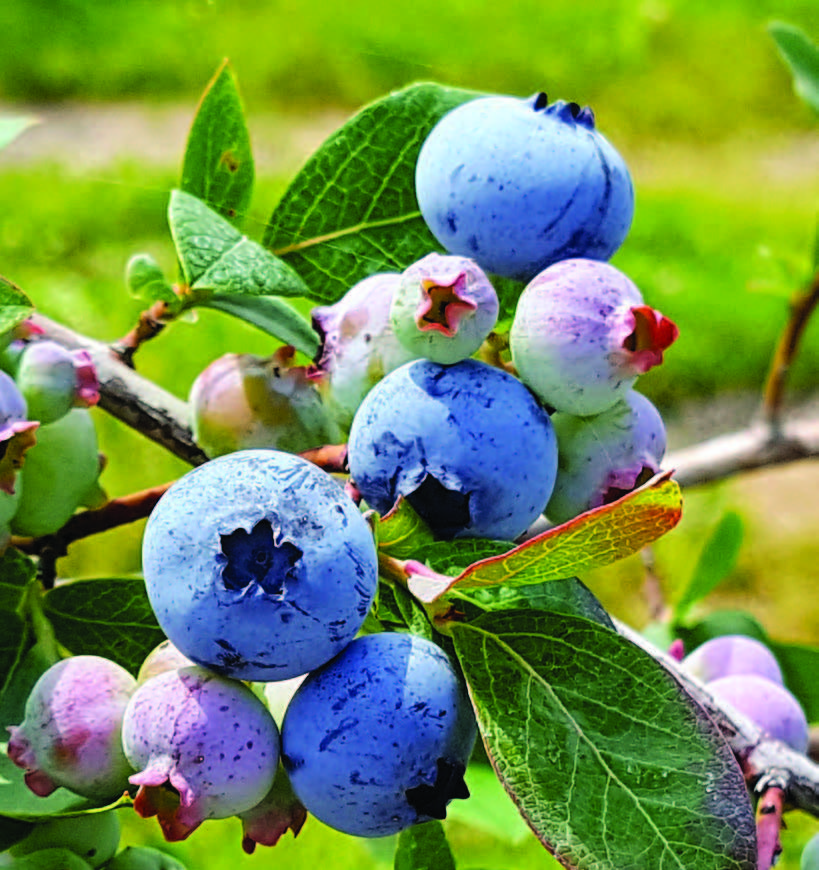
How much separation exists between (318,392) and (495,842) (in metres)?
0.48

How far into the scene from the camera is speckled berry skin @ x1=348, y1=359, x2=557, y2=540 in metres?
0.39

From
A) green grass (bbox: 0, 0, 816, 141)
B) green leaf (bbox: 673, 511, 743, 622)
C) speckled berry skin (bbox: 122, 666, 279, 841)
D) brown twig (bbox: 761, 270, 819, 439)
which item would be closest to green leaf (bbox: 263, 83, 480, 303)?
green grass (bbox: 0, 0, 816, 141)

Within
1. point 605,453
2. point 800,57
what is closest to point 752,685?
point 605,453

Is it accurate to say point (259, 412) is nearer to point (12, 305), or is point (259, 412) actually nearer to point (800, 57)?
point (12, 305)

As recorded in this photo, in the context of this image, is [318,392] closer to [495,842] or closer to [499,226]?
[499,226]

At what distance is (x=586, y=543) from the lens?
0.36 m

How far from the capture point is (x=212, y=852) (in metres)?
0.66

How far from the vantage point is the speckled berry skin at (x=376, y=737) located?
0.36 m

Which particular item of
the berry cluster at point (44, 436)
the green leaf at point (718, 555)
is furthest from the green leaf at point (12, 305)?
the green leaf at point (718, 555)

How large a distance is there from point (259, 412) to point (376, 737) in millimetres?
174

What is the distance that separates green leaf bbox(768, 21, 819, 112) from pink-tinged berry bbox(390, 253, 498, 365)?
2.32 ft

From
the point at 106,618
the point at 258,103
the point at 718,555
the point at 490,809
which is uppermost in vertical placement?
the point at 258,103

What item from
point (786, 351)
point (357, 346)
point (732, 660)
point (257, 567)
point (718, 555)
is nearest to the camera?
point (257, 567)

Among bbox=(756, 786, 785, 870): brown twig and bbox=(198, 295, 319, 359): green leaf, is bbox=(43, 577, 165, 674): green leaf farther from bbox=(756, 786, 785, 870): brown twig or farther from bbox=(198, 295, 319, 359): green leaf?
bbox=(756, 786, 785, 870): brown twig
